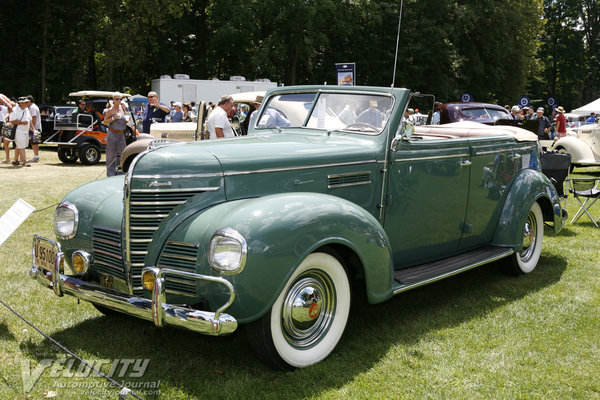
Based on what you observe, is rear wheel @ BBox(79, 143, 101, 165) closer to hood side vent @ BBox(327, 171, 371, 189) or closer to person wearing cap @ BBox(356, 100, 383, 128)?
person wearing cap @ BBox(356, 100, 383, 128)

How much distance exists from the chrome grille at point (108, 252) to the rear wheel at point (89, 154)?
1376 centimetres

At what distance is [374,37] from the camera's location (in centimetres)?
3528

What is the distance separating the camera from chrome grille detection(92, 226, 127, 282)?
13.0 feet

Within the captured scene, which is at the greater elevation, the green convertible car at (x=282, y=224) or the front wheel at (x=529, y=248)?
the green convertible car at (x=282, y=224)

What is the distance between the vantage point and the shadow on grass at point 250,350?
141 inches

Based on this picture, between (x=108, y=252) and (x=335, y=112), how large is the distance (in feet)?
7.34

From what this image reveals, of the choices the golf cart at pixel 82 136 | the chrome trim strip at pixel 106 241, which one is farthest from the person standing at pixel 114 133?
the chrome trim strip at pixel 106 241

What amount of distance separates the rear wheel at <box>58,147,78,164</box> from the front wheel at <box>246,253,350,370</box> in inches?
596

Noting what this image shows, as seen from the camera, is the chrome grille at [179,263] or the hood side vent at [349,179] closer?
the chrome grille at [179,263]

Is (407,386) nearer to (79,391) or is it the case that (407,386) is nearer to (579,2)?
(79,391)

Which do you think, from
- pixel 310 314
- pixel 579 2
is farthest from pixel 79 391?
pixel 579 2

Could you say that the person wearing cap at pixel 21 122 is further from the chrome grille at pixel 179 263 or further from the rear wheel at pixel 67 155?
the chrome grille at pixel 179 263

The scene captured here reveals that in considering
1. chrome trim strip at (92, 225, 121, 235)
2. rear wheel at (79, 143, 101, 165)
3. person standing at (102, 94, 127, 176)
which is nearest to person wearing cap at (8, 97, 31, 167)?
rear wheel at (79, 143, 101, 165)

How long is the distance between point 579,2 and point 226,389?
64663 mm
